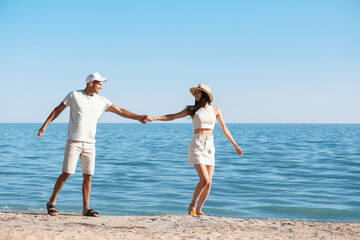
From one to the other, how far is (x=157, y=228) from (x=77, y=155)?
146cm

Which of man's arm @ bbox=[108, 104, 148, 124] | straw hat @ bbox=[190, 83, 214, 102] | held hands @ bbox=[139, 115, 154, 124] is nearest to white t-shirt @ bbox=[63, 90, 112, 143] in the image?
man's arm @ bbox=[108, 104, 148, 124]

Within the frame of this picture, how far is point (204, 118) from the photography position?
20.2 feet

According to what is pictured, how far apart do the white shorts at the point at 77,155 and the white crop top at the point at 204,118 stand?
1.47 m

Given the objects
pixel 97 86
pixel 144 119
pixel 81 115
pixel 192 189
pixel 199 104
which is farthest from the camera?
pixel 192 189

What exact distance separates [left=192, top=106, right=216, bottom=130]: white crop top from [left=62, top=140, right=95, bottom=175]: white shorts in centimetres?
147

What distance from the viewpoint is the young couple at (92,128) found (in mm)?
5941

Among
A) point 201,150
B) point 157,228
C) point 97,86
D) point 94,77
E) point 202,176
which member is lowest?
point 157,228

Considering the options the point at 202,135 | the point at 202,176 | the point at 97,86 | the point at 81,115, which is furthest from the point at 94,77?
the point at 202,176

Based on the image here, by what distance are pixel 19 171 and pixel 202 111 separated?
33.5ft

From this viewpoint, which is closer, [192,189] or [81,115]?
[81,115]

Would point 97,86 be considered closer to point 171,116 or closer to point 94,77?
point 94,77

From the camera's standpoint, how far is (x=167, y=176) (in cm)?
1373

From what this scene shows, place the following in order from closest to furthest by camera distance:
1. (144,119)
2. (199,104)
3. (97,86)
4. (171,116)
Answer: (97,86) → (199,104) → (171,116) → (144,119)

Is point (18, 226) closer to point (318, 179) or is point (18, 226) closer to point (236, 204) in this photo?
point (236, 204)
